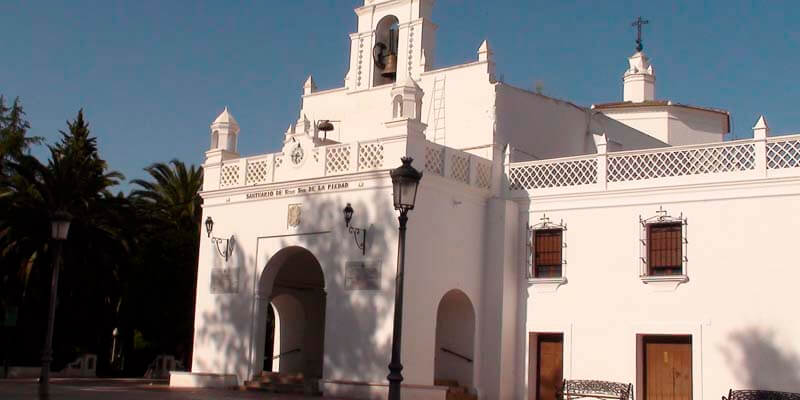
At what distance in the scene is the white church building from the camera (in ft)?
62.8

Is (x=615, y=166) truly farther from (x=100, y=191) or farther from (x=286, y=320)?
(x=100, y=191)

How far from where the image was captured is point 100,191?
104 ft

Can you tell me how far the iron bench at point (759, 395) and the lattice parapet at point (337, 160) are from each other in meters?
9.19

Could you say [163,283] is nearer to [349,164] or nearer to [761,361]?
[349,164]

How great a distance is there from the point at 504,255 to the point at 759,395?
247 inches

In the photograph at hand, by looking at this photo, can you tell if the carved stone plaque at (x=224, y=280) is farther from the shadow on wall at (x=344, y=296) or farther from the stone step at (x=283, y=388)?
the stone step at (x=283, y=388)

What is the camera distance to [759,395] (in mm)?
18172

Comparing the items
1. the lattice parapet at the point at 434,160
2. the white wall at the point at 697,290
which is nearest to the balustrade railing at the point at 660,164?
the white wall at the point at 697,290

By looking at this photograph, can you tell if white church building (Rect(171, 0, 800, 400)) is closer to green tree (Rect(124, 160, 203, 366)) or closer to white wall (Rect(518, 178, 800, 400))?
white wall (Rect(518, 178, 800, 400))

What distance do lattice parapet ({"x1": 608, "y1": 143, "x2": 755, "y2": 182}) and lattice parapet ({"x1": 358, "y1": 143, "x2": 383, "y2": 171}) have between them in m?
5.14

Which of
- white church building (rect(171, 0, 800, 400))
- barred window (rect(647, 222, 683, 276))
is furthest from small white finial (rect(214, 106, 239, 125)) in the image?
barred window (rect(647, 222, 683, 276))

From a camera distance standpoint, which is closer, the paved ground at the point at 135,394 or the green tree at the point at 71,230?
the paved ground at the point at 135,394

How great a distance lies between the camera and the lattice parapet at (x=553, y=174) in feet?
70.8

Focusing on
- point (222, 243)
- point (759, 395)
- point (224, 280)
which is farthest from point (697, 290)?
point (222, 243)
